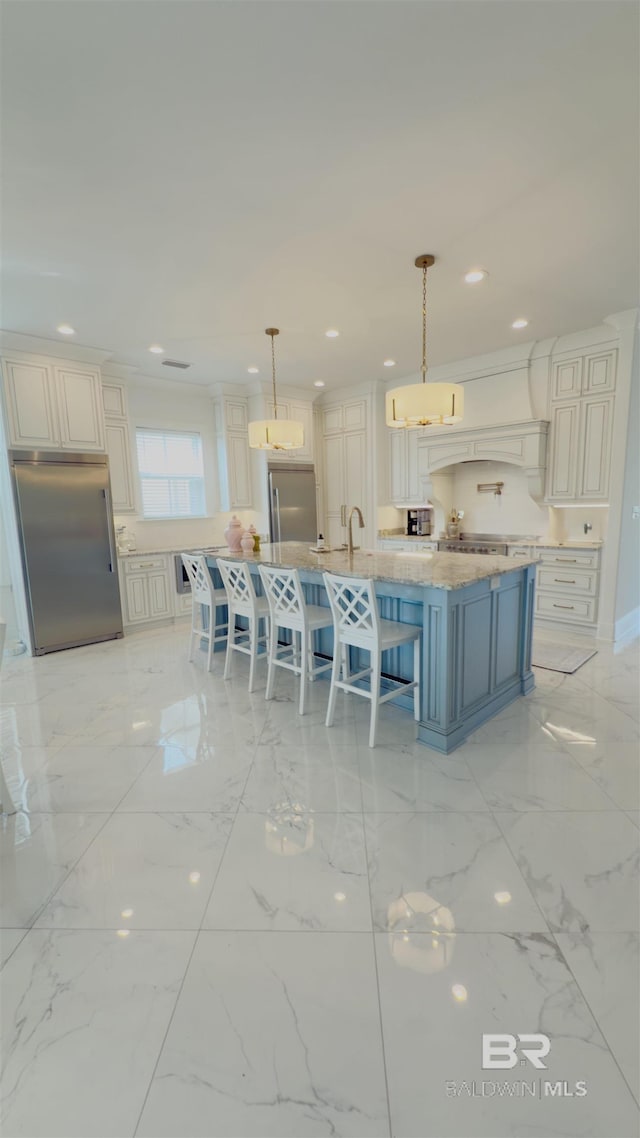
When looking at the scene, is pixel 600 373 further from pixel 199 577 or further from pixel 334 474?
pixel 199 577

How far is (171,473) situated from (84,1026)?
217 inches

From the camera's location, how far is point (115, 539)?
505cm

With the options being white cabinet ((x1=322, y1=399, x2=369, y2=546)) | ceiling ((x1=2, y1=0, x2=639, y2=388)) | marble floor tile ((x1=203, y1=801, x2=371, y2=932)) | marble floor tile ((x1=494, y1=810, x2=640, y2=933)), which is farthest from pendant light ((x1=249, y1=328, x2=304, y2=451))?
marble floor tile ((x1=494, y1=810, x2=640, y2=933))

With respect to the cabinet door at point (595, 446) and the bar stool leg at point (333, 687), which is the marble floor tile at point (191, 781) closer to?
the bar stool leg at point (333, 687)

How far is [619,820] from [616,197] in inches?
124

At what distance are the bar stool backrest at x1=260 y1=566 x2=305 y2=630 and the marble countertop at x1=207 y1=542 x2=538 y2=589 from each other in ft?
0.37

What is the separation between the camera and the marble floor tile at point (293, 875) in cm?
163

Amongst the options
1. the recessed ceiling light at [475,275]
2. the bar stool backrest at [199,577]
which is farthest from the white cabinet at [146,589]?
the recessed ceiling light at [475,275]

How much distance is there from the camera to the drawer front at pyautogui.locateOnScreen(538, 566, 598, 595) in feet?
15.1

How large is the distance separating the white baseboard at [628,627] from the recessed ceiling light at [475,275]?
3.35 metres

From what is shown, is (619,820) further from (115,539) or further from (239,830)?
(115,539)

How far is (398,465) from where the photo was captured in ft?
20.9

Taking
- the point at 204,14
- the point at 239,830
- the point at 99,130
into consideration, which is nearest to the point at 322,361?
the point at 99,130

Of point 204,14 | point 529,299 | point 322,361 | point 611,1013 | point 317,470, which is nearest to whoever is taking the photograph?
point 611,1013
